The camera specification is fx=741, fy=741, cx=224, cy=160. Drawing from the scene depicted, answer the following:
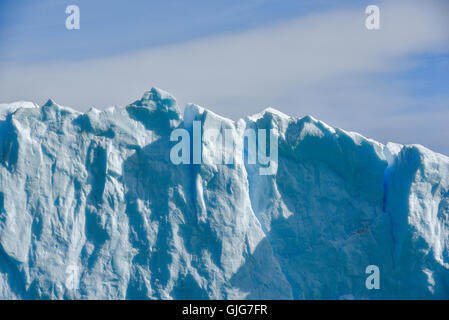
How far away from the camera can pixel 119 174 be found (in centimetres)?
1642

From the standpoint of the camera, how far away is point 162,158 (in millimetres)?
16609

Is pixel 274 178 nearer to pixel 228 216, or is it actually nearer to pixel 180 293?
pixel 228 216

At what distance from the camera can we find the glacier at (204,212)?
15852 mm

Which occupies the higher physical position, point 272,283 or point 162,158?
point 162,158

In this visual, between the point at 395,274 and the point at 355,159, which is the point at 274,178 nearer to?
the point at 355,159

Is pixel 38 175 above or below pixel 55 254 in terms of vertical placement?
above

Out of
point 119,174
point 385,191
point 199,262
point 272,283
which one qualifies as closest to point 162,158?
point 119,174

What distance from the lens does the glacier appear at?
15.9 metres

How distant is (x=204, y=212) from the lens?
1630 cm

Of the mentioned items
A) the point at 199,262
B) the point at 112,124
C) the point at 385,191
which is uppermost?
the point at 112,124

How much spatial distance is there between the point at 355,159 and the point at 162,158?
449 cm
